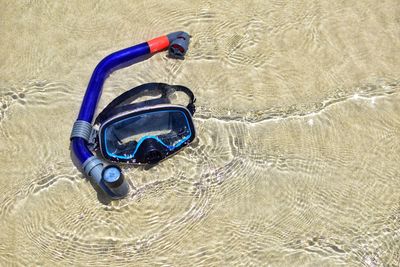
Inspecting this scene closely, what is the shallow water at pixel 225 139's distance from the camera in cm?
332

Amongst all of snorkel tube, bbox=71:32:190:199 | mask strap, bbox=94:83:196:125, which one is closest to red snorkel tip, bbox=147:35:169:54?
snorkel tube, bbox=71:32:190:199

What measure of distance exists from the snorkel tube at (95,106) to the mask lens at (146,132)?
0.17 metres

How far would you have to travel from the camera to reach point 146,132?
358 centimetres

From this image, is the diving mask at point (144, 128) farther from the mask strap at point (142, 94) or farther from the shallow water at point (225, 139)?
the shallow water at point (225, 139)

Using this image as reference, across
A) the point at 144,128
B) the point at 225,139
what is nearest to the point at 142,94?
the point at 144,128

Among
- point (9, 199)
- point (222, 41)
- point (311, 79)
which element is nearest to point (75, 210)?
point (9, 199)

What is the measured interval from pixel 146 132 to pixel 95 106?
0.47 metres

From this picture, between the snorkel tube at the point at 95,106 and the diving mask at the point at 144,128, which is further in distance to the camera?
the diving mask at the point at 144,128

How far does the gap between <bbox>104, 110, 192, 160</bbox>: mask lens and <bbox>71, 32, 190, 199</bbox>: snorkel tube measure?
17 cm

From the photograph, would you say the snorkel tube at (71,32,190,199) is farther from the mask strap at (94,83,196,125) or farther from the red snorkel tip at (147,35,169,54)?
the mask strap at (94,83,196,125)

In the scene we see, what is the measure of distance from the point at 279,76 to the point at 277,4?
839 millimetres

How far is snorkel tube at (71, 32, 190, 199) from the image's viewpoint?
3236 millimetres

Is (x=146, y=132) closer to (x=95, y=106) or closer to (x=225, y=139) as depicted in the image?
(x=95, y=106)

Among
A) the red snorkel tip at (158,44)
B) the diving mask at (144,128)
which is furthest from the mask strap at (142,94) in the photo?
the red snorkel tip at (158,44)
